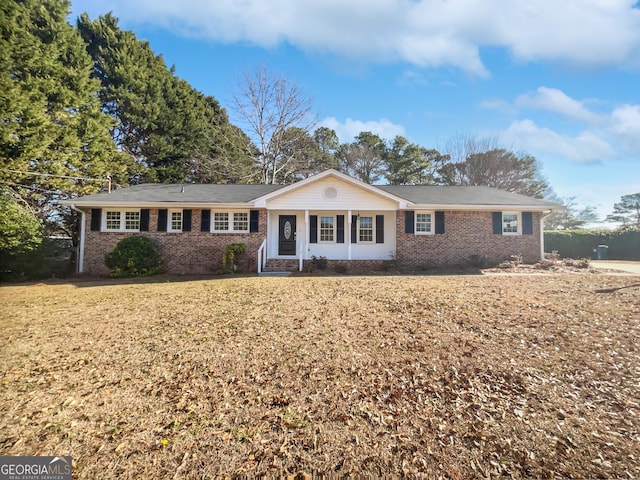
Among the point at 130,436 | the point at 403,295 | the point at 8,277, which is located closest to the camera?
the point at 130,436

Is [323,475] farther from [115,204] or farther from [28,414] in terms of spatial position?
[115,204]

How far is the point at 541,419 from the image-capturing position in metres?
3.14

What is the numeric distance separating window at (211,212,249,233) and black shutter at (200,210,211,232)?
25 cm

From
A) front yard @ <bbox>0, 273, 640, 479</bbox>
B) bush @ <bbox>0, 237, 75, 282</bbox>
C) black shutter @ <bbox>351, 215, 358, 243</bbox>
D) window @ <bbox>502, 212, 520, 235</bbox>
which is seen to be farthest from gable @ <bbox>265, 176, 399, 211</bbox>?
bush @ <bbox>0, 237, 75, 282</bbox>

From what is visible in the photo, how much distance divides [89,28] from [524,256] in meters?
32.9

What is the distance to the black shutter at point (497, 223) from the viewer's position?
44.9 ft

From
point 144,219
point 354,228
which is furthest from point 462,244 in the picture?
point 144,219

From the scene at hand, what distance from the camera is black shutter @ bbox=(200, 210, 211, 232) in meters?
13.5

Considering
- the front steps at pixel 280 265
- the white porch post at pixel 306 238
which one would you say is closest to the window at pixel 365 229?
the white porch post at pixel 306 238

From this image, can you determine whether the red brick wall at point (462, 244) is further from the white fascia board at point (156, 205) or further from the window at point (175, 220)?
the window at point (175, 220)

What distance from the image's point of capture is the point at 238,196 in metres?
14.3

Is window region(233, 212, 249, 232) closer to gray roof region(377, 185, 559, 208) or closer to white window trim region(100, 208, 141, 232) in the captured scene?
white window trim region(100, 208, 141, 232)

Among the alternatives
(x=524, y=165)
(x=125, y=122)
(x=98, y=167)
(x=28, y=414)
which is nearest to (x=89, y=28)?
(x=125, y=122)

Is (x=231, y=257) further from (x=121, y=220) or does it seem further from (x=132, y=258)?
(x=121, y=220)
